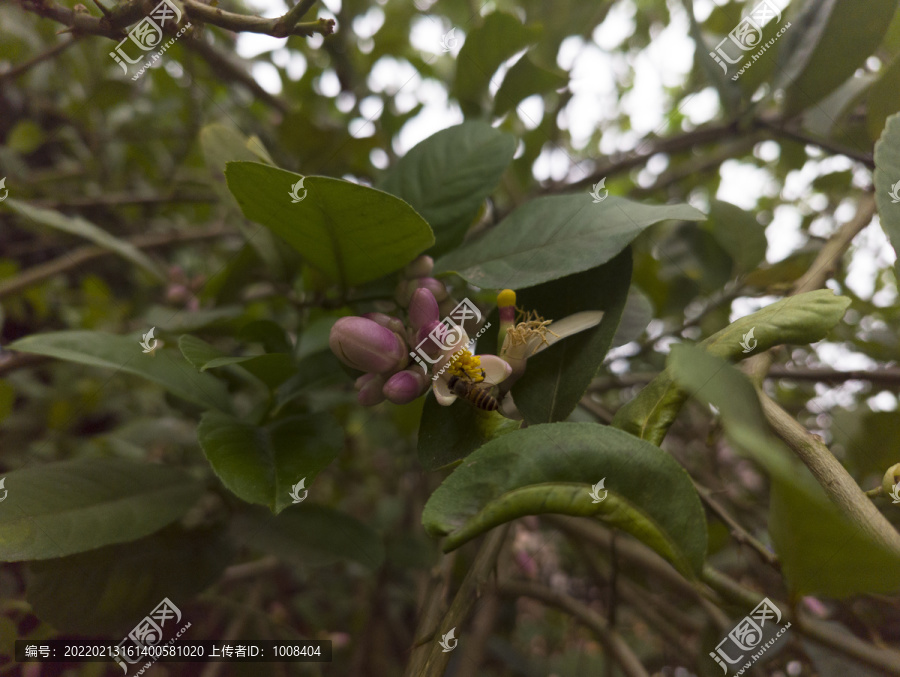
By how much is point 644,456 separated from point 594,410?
29cm

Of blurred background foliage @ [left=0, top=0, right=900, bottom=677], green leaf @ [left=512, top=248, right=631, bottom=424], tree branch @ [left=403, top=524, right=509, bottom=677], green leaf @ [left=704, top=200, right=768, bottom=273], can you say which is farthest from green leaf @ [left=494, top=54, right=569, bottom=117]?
tree branch @ [left=403, top=524, right=509, bottom=677]

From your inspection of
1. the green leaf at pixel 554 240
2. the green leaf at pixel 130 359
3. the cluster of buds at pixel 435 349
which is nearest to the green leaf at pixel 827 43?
the green leaf at pixel 554 240

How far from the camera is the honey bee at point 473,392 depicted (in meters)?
0.43

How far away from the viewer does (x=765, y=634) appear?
0.55 m

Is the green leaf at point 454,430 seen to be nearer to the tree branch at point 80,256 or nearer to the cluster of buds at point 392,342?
the cluster of buds at point 392,342

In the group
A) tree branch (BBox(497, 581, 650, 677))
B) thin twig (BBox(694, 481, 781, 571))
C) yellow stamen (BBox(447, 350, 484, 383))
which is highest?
yellow stamen (BBox(447, 350, 484, 383))

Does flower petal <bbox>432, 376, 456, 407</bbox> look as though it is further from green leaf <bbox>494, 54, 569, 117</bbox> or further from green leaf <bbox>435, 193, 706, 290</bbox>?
green leaf <bbox>494, 54, 569, 117</bbox>

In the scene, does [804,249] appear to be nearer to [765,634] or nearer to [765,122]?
[765,122]

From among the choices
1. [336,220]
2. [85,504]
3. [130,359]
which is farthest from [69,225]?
[336,220]

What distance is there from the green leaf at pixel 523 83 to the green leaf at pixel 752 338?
0.49 metres

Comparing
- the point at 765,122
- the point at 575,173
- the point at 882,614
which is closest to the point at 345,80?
the point at 575,173

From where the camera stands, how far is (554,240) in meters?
0.47

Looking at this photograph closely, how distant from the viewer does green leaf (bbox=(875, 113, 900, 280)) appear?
42cm

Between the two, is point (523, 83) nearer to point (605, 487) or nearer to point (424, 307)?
point (424, 307)
